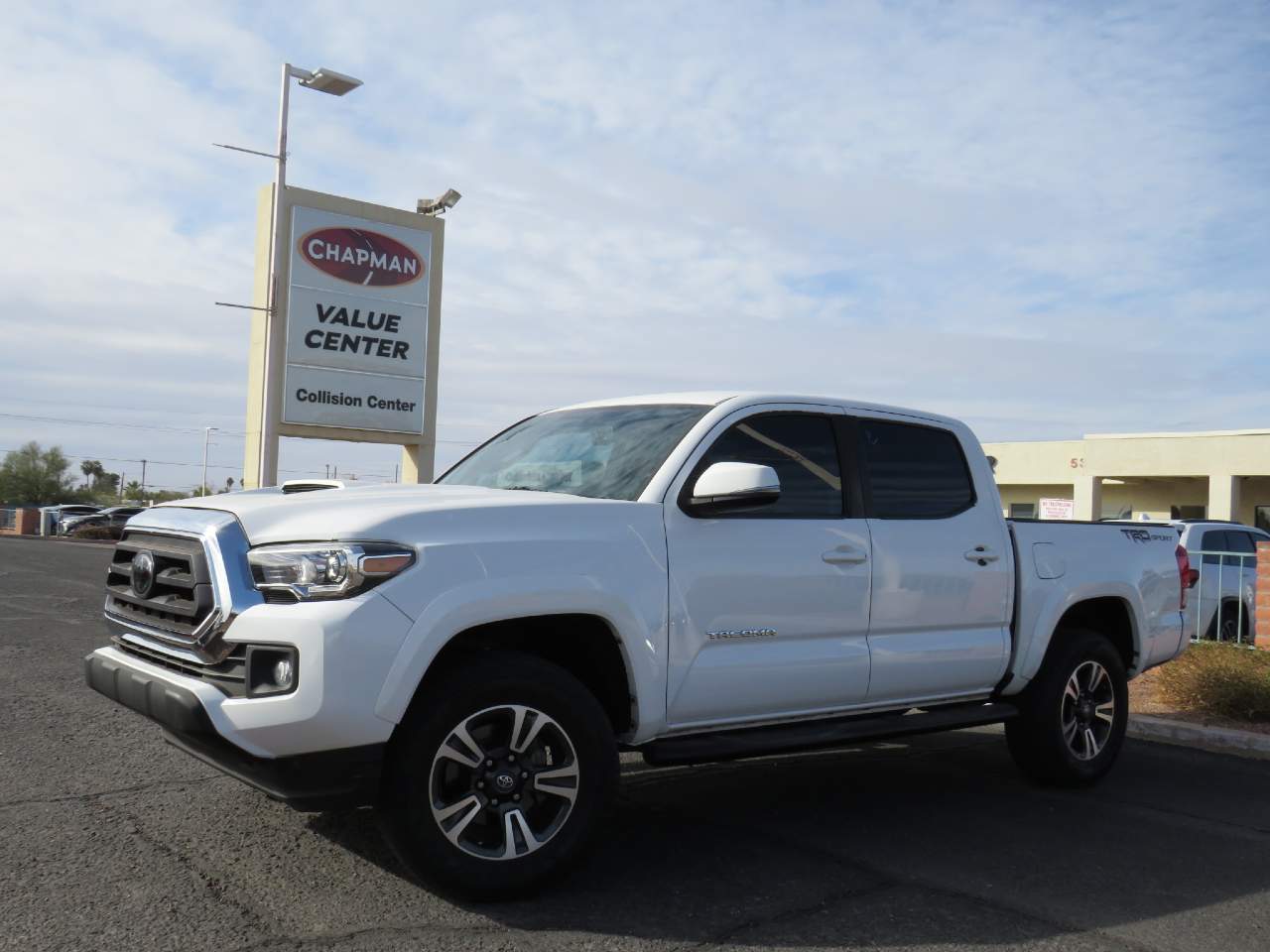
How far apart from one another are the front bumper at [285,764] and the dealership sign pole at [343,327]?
59.8ft

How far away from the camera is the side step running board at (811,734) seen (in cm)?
483

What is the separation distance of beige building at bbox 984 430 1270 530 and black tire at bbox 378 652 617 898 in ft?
111

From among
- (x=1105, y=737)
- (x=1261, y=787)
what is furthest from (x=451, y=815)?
(x=1261, y=787)

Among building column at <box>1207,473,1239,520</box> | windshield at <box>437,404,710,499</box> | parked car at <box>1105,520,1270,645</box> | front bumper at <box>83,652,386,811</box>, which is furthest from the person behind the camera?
building column at <box>1207,473,1239,520</box>

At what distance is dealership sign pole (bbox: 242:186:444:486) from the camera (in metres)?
23.0

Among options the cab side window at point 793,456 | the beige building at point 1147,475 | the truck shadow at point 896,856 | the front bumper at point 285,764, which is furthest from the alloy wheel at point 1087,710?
the beige building at point 1147,475

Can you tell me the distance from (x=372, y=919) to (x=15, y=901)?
4.07 feet

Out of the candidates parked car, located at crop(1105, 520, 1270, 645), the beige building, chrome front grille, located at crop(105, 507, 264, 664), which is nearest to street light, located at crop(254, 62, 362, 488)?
parked car, located at crop(1105, 520, 1270, 645)

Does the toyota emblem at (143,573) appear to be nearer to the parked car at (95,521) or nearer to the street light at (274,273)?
the street light at (274,273)

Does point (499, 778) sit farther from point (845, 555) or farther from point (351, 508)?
point (845, 555)

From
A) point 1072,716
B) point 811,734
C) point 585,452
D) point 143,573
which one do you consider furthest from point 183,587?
point 1072,716

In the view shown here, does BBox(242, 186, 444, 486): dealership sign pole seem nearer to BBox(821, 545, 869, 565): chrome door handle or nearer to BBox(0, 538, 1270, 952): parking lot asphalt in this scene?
BBox(0, 538, 1270, 952): parking lot asphalt

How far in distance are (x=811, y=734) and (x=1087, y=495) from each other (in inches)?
1623

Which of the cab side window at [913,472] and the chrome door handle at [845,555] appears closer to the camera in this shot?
the chrome door handle at [845,555]
